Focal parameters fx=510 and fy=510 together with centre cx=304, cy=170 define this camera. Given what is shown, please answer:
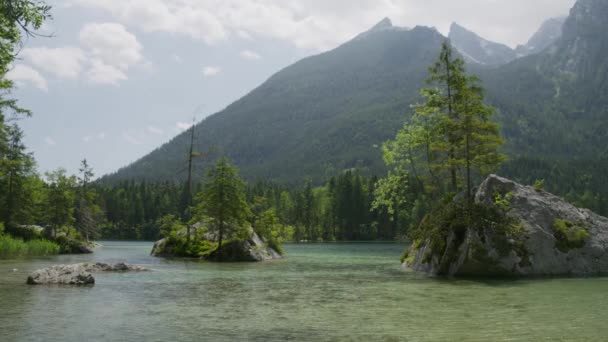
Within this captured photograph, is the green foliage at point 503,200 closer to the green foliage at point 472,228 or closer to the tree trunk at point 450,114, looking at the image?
the green foliage at point 472,228

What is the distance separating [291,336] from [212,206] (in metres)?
36.8

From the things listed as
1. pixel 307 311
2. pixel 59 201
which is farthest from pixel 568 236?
pixel 59 201

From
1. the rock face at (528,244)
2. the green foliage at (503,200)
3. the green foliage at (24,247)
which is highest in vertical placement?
the green foliage at (503,200)

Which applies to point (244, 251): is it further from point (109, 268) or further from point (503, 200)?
point (503, 200)

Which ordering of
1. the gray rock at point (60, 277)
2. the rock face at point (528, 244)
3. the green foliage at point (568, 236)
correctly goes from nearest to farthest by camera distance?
the gray rock at point (60, 277) < the rock face at point (528, 244) < the green foliage at point (568, 236)

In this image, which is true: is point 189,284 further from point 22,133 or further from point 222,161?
point 22,133

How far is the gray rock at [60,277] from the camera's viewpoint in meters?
23.9

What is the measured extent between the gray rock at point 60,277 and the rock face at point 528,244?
20.0 meters

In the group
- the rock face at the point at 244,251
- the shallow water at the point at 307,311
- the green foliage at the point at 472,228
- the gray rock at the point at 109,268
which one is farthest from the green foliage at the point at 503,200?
the rock face at the point at 244,251

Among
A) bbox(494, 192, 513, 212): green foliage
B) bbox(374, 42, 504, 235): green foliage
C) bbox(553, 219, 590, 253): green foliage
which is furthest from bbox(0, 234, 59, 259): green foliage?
bbox(553, 219, 590, 253): green foliage

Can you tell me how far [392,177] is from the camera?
42.4m

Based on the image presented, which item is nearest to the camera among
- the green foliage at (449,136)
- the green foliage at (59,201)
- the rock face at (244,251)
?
the green foliage at (449,136)

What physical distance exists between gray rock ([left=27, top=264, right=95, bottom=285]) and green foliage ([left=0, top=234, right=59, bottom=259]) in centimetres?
2816

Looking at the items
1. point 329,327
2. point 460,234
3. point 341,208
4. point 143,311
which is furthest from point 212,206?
point 341,208
